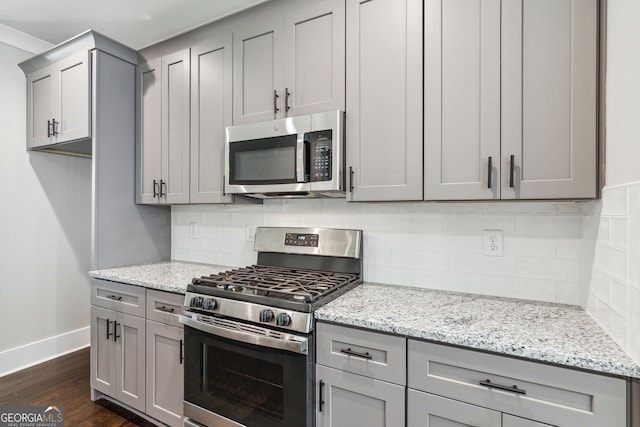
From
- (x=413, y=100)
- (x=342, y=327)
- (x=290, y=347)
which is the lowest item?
(x=290, y=347)

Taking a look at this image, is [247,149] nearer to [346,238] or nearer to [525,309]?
[346,238]

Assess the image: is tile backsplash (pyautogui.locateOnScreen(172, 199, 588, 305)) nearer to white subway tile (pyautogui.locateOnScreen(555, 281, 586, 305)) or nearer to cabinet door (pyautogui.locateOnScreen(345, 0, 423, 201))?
white subway tile (pyautogui.locateOnScreen(555, 281, 586, 305))

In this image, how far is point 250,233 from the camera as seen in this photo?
249 cm

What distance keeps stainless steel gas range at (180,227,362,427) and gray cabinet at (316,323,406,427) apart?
6 cm

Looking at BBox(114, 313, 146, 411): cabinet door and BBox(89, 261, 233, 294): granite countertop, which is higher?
BBox(89, 261, 233, 294): granite countertop

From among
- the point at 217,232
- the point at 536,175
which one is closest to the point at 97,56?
the point at 217,232

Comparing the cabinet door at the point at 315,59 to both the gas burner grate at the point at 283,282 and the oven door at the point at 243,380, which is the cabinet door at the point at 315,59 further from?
the oven door at the point at 243,380

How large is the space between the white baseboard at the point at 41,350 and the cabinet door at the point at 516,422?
348 cm

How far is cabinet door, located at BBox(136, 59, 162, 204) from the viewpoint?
2490 mm

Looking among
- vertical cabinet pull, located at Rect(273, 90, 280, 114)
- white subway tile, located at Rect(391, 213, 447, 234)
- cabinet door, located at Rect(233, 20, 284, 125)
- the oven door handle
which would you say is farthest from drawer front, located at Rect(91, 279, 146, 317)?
white subway tile, located at Rect(391, 213, 447, 234)

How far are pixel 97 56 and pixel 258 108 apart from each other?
4.16 feet

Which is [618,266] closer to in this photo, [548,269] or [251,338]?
[548,269]

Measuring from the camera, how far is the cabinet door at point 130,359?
6.87 feet

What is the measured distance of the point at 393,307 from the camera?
1.51 meters
